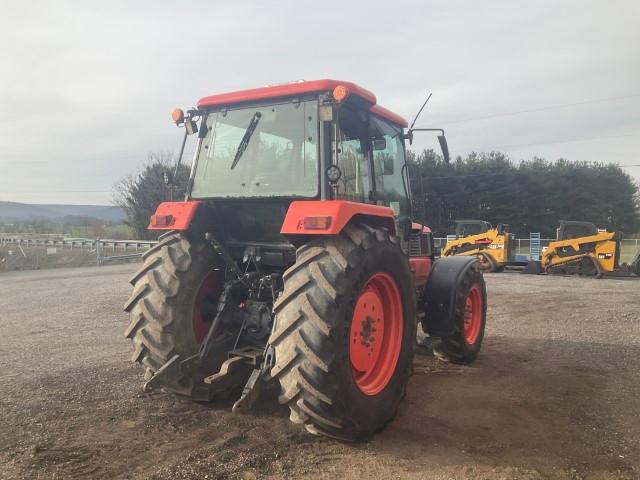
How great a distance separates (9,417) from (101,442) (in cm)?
100

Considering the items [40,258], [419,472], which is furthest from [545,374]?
[40,258]

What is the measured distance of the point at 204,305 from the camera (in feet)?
14.4

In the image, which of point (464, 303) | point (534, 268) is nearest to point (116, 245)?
point (534, 268)

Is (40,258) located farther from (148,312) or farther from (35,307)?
(148,312)

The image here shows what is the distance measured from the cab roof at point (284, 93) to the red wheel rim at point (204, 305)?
1497 mm

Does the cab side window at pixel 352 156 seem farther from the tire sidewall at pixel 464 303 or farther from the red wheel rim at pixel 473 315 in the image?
the red wheel rim at pixel 473 315

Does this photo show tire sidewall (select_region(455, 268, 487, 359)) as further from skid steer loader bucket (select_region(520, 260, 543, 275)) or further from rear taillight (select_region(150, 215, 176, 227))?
skid steer loader bucket (select_region(520, 260, 543, 275))

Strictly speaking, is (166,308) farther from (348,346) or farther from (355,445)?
(355,445)

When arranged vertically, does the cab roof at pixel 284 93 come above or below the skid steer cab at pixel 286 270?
above

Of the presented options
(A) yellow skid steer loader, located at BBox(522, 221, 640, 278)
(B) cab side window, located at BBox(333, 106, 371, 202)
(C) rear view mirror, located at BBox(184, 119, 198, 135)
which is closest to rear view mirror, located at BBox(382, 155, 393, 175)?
(B) cab side window, located at BBox(333, 106, 371, 202)

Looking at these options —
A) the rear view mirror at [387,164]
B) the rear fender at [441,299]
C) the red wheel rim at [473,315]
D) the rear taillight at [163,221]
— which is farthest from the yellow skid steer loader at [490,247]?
the rear taillight at [163,221]

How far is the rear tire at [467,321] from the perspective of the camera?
546 centimetres

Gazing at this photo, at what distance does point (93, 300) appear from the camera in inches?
A: 440

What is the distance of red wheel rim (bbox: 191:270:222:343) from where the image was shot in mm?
4282
